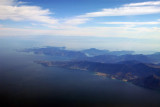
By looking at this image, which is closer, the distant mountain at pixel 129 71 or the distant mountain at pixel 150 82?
the distant mountain at pixel 150 82

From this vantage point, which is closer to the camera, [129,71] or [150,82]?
[150,82]

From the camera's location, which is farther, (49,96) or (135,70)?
(135,70)

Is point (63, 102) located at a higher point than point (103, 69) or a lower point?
lower

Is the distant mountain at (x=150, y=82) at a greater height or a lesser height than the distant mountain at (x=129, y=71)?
lesser

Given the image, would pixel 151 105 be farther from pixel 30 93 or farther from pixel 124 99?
pixel 30 93

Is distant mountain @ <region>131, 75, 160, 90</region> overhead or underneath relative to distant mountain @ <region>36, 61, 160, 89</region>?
underneath

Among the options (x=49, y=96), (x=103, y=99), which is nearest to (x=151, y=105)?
(x=103, y=99)

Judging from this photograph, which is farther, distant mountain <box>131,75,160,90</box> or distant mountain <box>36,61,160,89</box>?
distant mountain <box>36,61,160,89</box>

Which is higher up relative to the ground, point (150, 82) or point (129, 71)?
point (129, 71)
